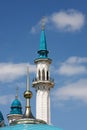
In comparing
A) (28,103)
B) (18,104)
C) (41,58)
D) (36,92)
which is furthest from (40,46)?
(28,103)

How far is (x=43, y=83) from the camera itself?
2638 inches

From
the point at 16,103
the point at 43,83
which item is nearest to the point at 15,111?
the point at 16,103

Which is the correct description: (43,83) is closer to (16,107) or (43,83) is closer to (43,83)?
(43,83)

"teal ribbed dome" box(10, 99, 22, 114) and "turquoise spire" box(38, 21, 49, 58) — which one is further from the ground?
"turquoise spire" box(38, 21, 49, 58)

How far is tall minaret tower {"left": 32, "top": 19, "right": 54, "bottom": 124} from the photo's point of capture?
217 ft

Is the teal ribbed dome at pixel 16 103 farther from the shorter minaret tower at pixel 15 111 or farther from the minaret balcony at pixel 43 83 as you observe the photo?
the minaret balcony at pixel 43 83

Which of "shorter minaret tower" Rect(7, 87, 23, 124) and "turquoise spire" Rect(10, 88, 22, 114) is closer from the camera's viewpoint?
"shorter minaret tower" Rect(7, 87, 23, 124)

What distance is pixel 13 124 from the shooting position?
46094 mm

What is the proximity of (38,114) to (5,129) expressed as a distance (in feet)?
69.4

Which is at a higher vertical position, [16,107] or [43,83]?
[43,83]

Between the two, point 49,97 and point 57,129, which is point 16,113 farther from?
point 57,129

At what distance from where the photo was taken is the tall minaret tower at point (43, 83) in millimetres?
66125

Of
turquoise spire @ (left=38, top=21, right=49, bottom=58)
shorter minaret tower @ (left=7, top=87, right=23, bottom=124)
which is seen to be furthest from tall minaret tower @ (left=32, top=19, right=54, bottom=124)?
shorter minaret tower @ (left=7, top=87, right=23, bottom=124)

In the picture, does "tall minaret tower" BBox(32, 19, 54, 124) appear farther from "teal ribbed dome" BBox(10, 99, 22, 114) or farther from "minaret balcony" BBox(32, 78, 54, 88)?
"teal ribbed dome" BBox(10, 99, 22, 114)
